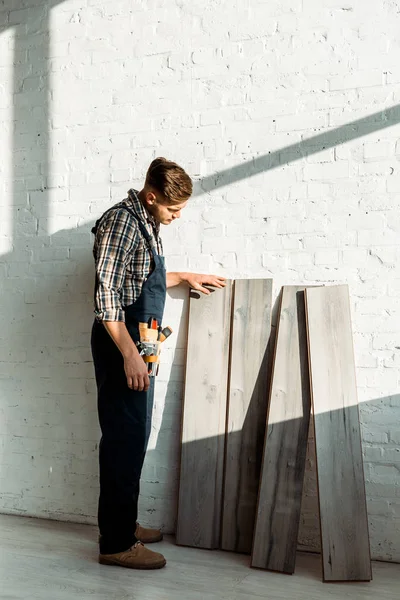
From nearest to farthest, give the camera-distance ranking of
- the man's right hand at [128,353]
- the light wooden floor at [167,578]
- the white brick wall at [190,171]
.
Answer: the light wooden floor at [167,578] → the man's right hand at [128,353] → the white brick wall at [190,171]

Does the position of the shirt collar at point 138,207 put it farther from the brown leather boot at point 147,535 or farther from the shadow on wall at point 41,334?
the brown leather boot at point 147,535

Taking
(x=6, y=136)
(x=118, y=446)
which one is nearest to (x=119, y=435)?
(x=118, y=446)

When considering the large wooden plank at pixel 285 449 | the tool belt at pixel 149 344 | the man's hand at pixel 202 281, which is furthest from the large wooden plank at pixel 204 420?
the tool belt at pixel 149 344

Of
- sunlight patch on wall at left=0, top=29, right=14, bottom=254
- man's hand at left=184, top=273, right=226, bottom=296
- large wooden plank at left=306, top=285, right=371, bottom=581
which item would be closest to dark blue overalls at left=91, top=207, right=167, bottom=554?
man's hand at left=184, top=273, right=226, bottom=296

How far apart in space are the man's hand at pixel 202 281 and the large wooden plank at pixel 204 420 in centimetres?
4

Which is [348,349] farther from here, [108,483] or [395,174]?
[108,483]

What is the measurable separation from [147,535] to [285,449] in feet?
2.59

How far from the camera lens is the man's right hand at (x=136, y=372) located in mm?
2787

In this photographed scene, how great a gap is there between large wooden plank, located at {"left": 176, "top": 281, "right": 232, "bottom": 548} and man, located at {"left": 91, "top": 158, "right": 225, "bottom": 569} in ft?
→ 1.06

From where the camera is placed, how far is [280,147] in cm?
326

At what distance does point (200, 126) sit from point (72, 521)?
83.1 inches

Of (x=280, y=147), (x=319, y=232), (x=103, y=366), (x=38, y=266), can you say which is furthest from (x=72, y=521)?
(x=280, y=147)

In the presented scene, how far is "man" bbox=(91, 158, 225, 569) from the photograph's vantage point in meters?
2.81

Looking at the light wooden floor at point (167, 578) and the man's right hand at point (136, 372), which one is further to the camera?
the man's right hand at point (136, 372)
